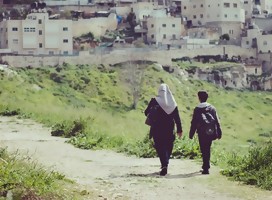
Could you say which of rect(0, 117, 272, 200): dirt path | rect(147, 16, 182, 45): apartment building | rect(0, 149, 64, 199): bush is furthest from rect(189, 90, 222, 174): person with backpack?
rect(147, 16, 182, 45): apartment building

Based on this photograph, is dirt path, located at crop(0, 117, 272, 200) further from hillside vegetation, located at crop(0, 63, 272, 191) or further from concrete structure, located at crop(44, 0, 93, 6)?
concrete structure, located at crop(44, 0, 93, 6)

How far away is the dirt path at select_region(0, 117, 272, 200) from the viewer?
7277 mm

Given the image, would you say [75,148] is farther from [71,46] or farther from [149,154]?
[71,46]

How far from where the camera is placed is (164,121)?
8812 millimetres

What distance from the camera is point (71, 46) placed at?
53.8 metres

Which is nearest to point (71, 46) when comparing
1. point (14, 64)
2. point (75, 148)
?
point (14, 64)

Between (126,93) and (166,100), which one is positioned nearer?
(166,100)

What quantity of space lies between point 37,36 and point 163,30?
13.6 m

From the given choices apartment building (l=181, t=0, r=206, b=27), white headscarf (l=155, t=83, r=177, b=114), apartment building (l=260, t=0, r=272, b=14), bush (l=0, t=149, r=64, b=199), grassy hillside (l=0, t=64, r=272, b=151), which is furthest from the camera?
apartment building (l=260, t=0, r=272, b=14)

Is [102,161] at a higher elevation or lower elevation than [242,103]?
higher

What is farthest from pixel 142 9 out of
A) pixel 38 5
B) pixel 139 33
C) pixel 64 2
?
pixel 38 5

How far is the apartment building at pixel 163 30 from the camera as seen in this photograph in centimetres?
6038

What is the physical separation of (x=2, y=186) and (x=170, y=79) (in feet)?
146

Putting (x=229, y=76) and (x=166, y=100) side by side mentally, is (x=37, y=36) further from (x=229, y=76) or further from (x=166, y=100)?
(x=166, y=100)
